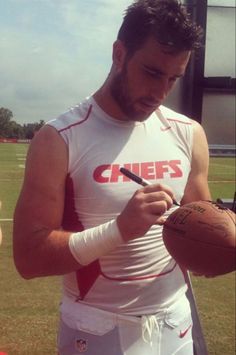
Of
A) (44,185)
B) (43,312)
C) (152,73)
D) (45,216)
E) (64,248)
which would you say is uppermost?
(152,73)

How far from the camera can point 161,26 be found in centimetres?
234

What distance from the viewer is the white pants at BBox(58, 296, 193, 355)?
2.27 m

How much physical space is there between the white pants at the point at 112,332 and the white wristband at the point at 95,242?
0.76 feet

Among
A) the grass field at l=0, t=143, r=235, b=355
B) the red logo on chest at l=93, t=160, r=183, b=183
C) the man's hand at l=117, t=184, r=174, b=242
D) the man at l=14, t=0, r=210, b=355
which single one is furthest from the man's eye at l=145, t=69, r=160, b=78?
the grass field at l=0, t=143, r=235, b=355

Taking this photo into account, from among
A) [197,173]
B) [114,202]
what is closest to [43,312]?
[197,173]

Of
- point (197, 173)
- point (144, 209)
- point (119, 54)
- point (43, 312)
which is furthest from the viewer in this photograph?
point (43, 312)

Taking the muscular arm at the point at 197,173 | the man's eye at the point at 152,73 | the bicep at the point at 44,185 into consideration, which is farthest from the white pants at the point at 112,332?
the man's eye at the point at 152,73

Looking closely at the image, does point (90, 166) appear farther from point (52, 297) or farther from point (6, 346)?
point (52, 297)

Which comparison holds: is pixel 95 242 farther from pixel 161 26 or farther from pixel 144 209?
pixel 161 26

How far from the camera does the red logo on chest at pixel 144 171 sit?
7.54ft

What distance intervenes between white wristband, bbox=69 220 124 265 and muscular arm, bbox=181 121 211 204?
51 cm

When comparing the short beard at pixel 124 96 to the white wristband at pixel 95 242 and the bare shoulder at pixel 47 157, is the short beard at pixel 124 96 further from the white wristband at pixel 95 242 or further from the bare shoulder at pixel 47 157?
the white wristband at pixel 95 242

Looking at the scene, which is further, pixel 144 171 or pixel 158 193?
pixel 144 171

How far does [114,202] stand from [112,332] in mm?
459
